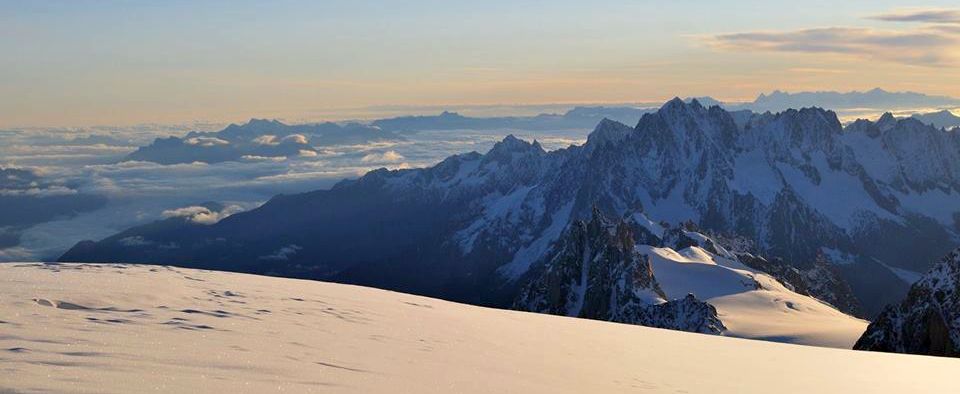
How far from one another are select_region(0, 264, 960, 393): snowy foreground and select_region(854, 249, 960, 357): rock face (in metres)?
47.3

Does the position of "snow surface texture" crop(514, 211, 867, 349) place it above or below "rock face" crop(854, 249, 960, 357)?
below

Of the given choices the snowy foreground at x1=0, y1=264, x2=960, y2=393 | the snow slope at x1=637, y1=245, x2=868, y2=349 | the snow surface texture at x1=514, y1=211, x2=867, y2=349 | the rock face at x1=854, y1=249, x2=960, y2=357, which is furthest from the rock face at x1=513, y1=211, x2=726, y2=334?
the snowy foreground at x1=0, y1=264, x2=960, y2=393

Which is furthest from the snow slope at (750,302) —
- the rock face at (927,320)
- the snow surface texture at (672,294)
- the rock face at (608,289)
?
the rock face at (927,320)

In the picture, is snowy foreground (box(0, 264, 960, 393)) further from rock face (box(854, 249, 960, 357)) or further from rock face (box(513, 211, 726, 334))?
rock face (box(513, 211, 726, 334))

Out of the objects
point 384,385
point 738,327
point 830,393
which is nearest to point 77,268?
point 384,385

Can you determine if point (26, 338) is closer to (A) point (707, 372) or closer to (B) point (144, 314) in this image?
(B) point (144, 314)

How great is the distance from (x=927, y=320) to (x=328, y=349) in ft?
228

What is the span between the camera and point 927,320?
7719 centimetres

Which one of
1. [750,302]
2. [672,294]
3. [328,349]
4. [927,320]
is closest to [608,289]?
[672,294]

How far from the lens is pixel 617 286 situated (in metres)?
159

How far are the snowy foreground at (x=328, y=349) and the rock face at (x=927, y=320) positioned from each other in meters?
47.3

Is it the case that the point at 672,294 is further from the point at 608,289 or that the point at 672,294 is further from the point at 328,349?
the point at 328,349

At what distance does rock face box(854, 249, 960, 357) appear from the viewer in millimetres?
75500

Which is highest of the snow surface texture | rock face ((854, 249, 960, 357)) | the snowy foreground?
the snowy foreground
